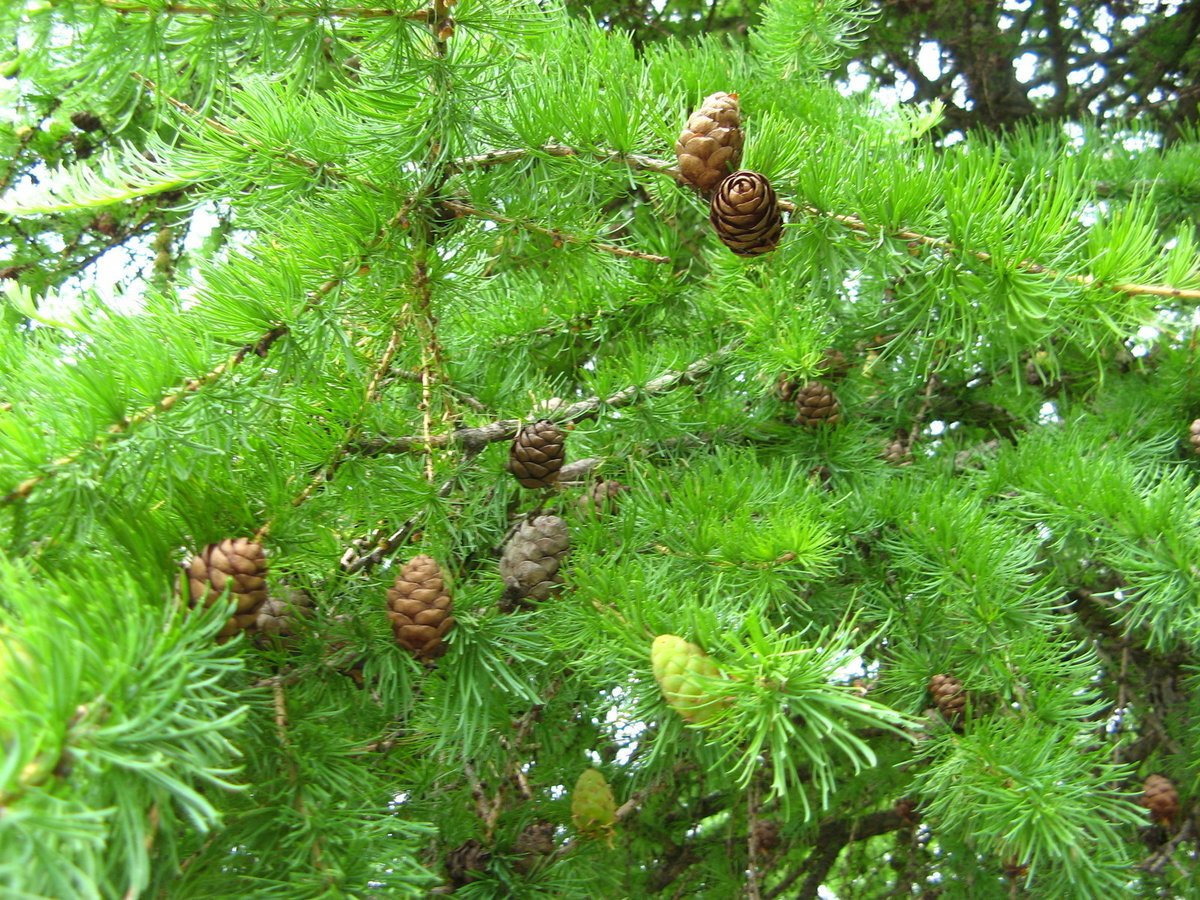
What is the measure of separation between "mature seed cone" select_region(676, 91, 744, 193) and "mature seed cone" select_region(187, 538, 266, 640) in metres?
0.53

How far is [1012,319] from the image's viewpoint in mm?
836

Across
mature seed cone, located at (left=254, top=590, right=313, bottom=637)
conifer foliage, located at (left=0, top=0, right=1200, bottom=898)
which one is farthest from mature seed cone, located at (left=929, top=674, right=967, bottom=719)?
mature seed cone, located at (left=254, top=590, right=313, bottom=637)

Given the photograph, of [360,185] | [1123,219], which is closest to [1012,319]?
[1123,219]

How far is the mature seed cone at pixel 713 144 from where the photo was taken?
89cm

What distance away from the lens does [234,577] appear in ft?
2.19

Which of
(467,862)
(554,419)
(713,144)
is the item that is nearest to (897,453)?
(554,419)

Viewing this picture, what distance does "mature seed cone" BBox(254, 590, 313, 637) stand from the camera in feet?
2.58

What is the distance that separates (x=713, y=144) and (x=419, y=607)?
0.51 m

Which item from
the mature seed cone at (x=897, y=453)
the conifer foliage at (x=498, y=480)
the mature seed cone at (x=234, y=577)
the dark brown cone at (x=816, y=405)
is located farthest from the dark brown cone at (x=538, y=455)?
the mature seed cone at (x=897, y=453)

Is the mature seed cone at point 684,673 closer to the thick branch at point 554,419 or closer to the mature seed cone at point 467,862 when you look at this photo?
the thick branch at point 554,419

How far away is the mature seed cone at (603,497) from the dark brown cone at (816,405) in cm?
30

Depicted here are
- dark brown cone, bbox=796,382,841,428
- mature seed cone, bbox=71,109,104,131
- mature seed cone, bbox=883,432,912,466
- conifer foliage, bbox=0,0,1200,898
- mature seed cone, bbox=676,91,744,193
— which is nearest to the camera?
conifer foliage, bbox=0,0,1200,898

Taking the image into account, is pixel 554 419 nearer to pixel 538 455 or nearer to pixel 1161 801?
pixel 538 455

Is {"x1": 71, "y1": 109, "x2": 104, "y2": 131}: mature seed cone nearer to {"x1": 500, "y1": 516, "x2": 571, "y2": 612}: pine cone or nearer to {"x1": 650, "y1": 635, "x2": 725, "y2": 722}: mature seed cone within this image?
{"x1": 500, "y1": 516, "x2": 571, "y2": 612}: pine cone
